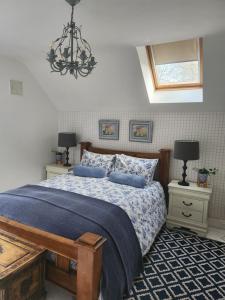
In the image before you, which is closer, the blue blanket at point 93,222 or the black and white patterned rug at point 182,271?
the blue blanket at point 93,222

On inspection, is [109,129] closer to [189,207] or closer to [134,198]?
[134,198]

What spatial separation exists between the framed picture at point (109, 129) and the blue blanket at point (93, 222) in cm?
171

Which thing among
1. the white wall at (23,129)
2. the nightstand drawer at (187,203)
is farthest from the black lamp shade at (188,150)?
the white wall at (23,129)

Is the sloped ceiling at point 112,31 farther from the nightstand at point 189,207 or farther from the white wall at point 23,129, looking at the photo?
the nightstand at point 189,207

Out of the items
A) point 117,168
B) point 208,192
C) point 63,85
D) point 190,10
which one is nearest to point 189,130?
point 208,192

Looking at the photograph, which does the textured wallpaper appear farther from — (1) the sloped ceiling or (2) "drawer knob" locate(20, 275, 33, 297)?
(2) "drawer knob" locate(20, 275, 33, 297)

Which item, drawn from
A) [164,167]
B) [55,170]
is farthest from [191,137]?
[55,170]

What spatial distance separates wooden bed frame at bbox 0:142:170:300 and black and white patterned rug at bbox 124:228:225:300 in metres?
0.62

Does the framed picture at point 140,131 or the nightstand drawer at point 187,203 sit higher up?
the framed picture at point 140,131

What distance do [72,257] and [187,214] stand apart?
1.95 meters

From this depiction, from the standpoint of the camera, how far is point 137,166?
3.08 m

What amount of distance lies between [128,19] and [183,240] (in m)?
2.54

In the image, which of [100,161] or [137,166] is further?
[100,161]

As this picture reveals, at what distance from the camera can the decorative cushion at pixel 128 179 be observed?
2.76m
